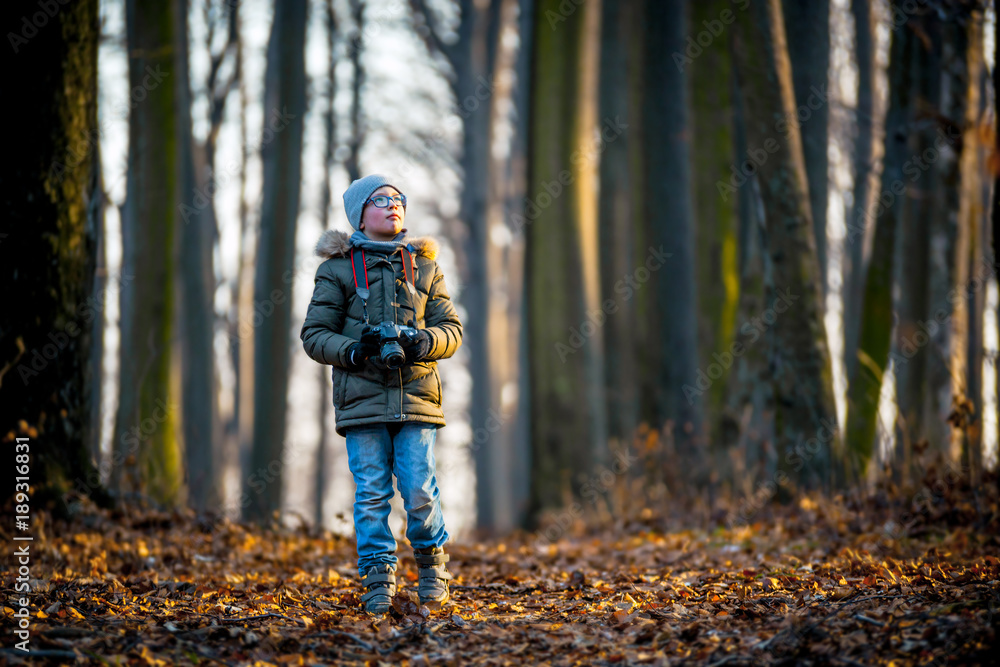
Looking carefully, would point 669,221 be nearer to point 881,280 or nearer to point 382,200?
point 881,280

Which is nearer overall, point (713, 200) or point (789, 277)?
point (789, 277)

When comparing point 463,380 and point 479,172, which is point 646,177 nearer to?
point 479,172

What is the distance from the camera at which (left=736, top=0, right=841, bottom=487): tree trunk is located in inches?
302

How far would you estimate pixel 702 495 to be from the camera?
8922mm

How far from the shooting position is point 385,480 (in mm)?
4434

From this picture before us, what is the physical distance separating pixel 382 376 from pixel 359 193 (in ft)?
3.28

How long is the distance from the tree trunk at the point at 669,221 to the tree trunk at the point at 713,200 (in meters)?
0.20

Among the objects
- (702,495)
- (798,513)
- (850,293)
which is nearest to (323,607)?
(798,513)

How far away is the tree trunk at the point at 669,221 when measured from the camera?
11.2 m

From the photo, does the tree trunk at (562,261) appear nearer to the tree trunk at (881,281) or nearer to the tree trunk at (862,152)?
the tree trunk at (881,281)

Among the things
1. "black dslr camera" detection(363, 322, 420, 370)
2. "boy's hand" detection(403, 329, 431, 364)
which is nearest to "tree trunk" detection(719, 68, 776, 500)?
"boy's hand" detection(403, 329, 431, 364)

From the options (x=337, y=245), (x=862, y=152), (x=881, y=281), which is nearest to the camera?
(x=337, y=245)

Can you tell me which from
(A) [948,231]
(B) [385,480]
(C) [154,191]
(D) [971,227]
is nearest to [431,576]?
(B) [385,480]

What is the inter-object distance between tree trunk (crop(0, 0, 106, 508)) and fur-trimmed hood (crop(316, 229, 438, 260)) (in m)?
3.00
